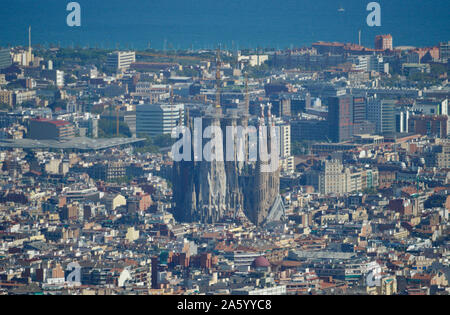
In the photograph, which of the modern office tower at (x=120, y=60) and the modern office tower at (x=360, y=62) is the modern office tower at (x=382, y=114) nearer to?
the modern office tower at (x=360, y=62)

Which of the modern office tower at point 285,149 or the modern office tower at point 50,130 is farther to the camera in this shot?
the modern office tower at point 50,130

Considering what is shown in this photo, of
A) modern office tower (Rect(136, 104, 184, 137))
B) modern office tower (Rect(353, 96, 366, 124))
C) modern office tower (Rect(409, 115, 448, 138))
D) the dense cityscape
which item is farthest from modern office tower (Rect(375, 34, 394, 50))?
modern office tower (Rect(136, 104, 184, 137))

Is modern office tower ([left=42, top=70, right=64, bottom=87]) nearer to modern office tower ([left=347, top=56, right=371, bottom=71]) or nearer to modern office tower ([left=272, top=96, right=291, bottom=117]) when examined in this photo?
modern office tower ([left=272, top=96, right=291, bottom=117])

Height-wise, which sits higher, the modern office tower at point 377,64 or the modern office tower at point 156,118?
the modern office tower at point 377,64

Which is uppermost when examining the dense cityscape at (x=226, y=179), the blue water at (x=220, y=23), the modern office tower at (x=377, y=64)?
the blue water at (x=220, y=23)

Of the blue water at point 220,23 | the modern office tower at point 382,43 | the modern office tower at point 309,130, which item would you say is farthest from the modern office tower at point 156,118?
the blue water at point 220,23

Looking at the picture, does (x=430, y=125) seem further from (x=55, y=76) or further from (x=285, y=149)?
(x=55, y=76)
